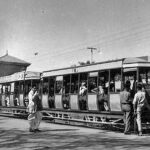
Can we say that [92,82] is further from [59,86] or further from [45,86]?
[45,86]

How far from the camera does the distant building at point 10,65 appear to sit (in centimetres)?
6253

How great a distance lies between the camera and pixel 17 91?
78.7 ft

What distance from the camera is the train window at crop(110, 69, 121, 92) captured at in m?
14.0

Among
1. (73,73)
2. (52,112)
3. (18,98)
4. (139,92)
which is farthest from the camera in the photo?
(18,98)

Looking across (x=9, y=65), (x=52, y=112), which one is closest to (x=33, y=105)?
(x=52, y=112)

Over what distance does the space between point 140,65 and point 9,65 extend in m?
52.3

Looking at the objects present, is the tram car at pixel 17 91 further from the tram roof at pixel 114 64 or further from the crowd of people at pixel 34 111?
the crowd of people at pixel 34 111

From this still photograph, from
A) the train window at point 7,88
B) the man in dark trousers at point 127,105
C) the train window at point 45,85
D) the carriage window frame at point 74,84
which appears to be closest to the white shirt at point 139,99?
the man in dark trousers at point 127,105

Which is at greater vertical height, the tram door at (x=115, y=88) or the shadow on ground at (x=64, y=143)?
the tram door at (x=115, y=88)

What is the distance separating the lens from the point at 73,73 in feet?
56.1

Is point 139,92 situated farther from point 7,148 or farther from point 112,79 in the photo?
point 7,148

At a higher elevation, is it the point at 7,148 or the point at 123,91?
the point at 123,91

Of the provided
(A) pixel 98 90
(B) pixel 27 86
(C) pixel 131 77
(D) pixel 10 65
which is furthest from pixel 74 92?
(D) pixel 10 65

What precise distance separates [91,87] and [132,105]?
10.6 feet
